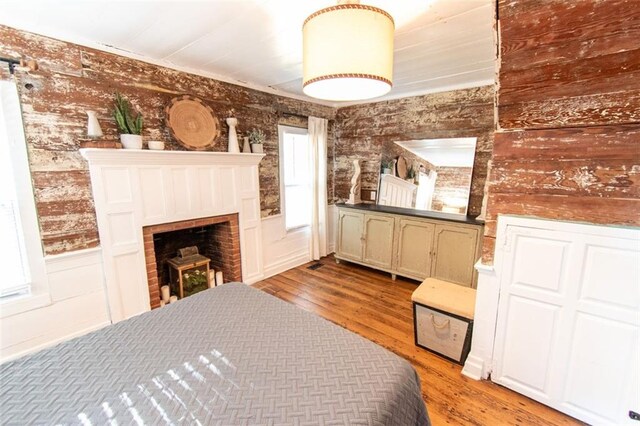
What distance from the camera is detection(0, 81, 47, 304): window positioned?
1853 millimetres

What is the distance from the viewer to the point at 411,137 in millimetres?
3631

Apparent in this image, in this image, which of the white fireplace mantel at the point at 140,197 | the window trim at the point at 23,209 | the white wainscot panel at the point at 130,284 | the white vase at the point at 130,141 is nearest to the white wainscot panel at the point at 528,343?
the white fireplace mantel at the point at 140,197

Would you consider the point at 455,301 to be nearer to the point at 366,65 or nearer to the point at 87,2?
the point at 366,65

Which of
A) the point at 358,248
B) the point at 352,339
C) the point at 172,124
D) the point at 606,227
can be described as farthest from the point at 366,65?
the point at 358,248

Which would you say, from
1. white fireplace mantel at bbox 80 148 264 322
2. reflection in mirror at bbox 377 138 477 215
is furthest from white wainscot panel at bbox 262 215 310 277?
reflection in mirror at bbox 377 138 477 215

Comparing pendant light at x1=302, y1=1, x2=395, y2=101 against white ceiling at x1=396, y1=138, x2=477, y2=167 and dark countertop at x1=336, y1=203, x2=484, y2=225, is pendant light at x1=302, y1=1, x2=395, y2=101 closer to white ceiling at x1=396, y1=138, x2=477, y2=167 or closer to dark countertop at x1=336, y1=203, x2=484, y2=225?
dark countertop at x1=336, y1=203, x2=484, y2=225

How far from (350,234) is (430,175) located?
133cm

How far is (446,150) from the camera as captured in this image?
3.37 meters

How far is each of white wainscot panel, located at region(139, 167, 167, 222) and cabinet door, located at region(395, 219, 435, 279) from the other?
2.65 meters

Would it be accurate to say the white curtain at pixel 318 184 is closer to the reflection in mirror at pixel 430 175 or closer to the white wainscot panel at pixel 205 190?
the reflection in mirror at pixel 430 175

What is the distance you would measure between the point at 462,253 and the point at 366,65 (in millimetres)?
2498

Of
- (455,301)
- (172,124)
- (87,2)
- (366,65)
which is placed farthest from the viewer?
(172,124)

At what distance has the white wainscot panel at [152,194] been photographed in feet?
7.94

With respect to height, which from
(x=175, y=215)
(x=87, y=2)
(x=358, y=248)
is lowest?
(x=358, y=248)
